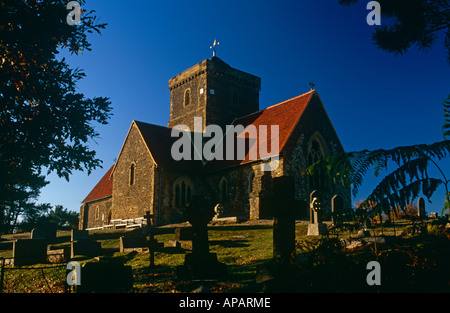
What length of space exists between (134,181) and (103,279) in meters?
19.3

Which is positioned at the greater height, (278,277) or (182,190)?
(182,190)

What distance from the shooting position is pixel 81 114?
1469cm

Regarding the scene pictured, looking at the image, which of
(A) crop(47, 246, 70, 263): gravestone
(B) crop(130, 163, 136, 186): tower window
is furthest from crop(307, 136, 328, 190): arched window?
(A) crop(47, 246, 70, 263): gravestone

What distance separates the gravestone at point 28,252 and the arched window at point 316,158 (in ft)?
49.2

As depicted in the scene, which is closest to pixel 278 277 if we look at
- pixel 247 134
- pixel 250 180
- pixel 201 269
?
pixel 201 269

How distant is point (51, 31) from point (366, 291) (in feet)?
45.4

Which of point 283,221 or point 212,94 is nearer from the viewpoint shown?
point 283,221

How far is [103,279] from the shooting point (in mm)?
7219

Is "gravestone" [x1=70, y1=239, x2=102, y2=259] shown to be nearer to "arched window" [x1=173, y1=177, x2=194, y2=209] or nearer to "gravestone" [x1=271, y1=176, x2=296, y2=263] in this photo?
"gravestone" [x1=271, y1=176, x2=296, y2=263]

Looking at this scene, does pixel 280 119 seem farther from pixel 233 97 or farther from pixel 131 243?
pixel 131 243

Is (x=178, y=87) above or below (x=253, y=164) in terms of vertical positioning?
above

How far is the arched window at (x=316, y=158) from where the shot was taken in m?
22.5

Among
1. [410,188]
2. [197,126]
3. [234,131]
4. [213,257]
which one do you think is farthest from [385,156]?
[197,126]
